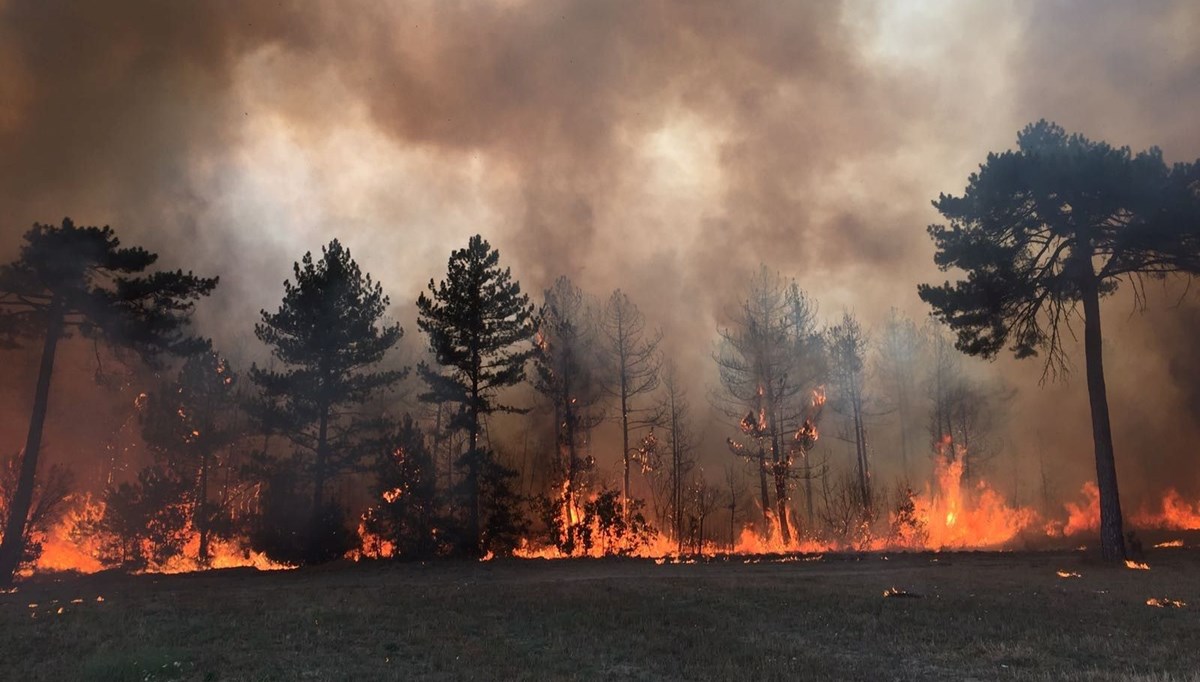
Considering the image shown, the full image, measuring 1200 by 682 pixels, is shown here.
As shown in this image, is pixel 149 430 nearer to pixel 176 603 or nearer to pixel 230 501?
pixel 230 501

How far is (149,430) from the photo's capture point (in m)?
36.1

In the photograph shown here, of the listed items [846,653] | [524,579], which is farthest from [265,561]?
[846,653]

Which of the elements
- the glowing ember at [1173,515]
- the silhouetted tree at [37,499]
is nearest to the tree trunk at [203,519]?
the silhouetted tree at [37,499]

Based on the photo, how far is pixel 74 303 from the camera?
1081 inches

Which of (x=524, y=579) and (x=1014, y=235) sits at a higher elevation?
(x=1014, y=235)

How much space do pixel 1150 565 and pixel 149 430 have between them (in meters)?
41.5

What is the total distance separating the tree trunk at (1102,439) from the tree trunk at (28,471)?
36747 mm

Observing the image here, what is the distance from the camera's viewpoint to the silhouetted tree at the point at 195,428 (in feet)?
117

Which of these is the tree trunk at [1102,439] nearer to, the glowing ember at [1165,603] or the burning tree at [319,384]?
the glowing ember at [1165,603]

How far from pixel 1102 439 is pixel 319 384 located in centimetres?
3078

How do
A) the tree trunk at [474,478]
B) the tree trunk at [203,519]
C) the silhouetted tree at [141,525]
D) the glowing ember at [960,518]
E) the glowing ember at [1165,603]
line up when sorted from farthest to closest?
the glowing ember at [960,518] → the tree trunk at [203,519] → the tree trunk at [474,478] → the silhouetted tree at [141,525] → the glowing ember at [1165,603]

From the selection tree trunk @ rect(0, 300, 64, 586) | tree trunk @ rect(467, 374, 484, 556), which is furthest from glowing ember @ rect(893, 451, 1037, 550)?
tree trunk @ rect(0, 300, 64, 586)

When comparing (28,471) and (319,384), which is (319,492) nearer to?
(319,384)

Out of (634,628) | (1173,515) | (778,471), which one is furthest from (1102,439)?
(1173,515)
